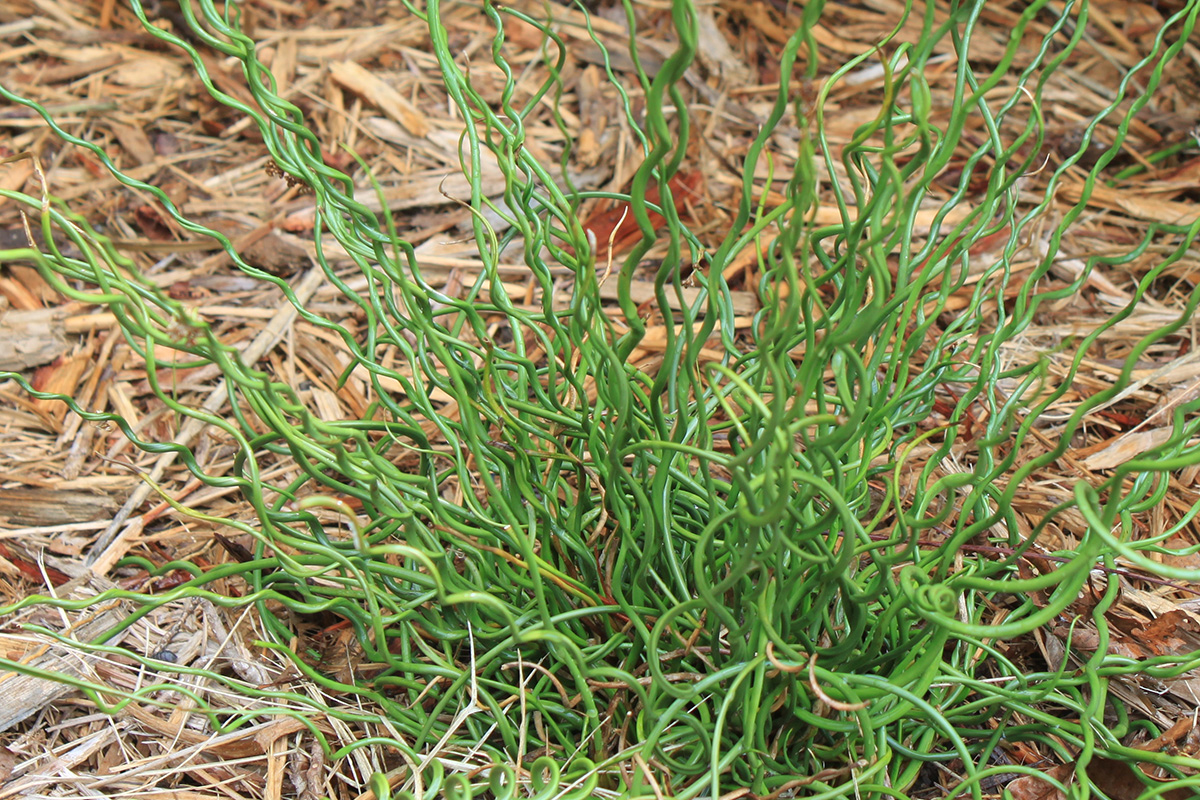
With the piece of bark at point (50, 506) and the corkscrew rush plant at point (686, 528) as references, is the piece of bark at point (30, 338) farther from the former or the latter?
the corkscrew rush plant at point (686, 528)

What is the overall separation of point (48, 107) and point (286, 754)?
4.52 ft

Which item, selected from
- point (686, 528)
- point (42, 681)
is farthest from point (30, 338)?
point (686, 528)

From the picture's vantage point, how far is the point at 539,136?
168 centimetres

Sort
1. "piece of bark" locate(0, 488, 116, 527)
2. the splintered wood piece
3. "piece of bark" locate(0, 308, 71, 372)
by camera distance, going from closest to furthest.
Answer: the splintered wood piece
"piece of bark" locate(0, 488, 116, 527)
"piece of bark" locate(0, 308, 71, 372)

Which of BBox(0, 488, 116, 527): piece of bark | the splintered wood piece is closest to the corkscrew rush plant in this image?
the splintered wood piece

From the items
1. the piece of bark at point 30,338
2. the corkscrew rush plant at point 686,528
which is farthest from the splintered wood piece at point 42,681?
the piece of bark at point 30,338

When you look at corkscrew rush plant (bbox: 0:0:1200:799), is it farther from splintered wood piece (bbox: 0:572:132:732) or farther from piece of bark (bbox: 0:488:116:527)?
piece of bark (bbox: 0:488:116:527)

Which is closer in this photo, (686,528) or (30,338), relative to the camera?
(686,528)

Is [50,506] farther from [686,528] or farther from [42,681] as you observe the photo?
[686,528]

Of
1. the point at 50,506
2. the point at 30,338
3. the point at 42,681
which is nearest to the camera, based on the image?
the point at 42,681

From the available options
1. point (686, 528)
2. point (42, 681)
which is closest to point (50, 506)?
point (42, 681)

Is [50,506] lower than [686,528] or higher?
lower

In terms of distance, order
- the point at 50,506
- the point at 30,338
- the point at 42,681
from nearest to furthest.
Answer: the point at 42,681 < the point at 50,506 < the point at 30,338

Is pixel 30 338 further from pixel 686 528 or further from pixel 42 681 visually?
pixel 686 528
